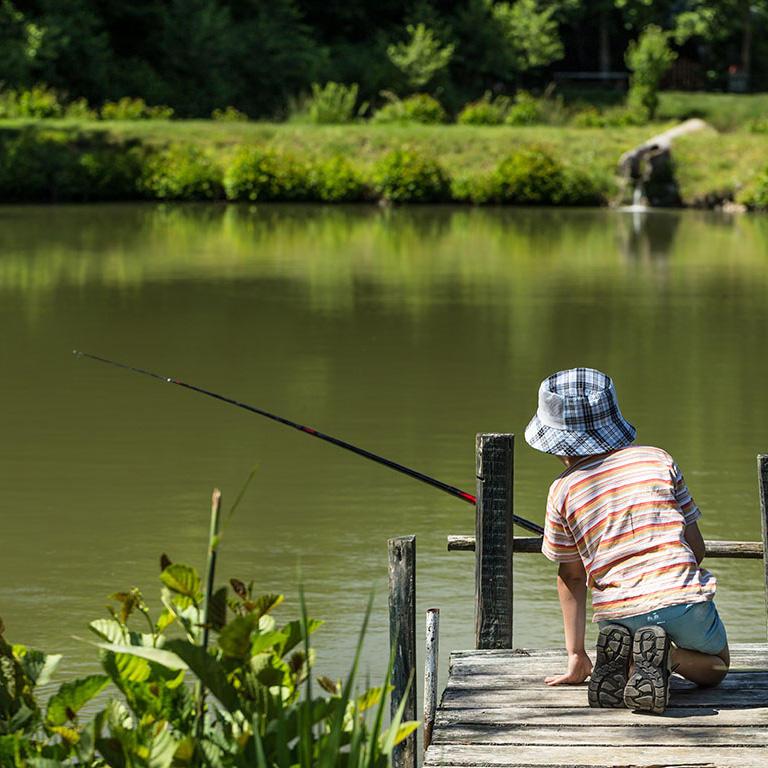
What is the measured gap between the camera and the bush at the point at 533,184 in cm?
3105

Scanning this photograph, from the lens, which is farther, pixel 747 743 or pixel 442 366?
pixel 442 366

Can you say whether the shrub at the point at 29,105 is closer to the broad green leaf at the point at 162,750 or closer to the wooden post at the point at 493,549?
the wooden post at the point at 493,549

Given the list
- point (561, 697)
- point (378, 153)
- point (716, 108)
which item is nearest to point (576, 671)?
point (561, 697)

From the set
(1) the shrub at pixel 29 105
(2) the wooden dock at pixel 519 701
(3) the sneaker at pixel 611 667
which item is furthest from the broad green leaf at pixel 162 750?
(1) the shrub at pixel 29 105

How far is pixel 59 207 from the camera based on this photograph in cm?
3053

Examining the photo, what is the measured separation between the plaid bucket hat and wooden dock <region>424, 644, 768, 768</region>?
619 millimetres

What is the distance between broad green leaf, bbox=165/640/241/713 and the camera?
284 centimetres

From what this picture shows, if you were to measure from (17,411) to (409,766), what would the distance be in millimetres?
7421

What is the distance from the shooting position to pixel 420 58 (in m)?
43.5

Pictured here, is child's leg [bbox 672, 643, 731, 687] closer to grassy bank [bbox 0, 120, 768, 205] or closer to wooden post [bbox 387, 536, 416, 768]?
wooden post [bbox 387, 536, 416, 768]

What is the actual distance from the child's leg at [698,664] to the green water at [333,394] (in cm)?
228

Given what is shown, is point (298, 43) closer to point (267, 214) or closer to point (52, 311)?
point (267, 214)

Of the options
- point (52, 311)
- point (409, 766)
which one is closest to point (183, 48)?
point (52, 311)

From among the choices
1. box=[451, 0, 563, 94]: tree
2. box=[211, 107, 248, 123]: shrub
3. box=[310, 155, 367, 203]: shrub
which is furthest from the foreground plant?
box=[451, 0, 563, 94]: tree
